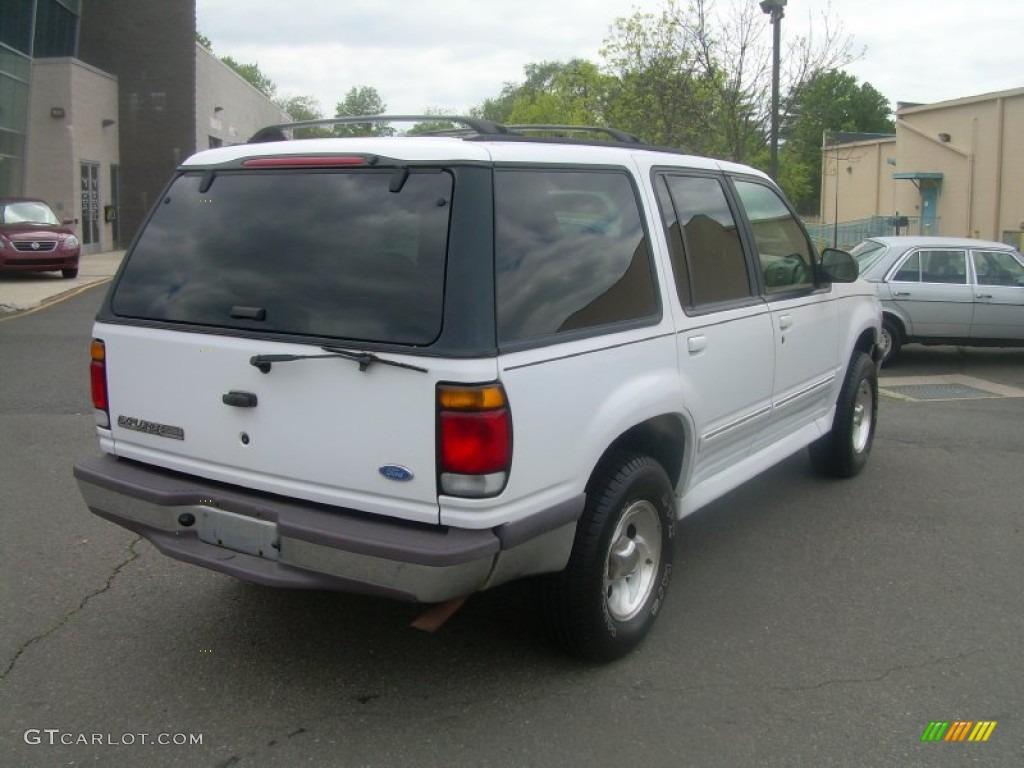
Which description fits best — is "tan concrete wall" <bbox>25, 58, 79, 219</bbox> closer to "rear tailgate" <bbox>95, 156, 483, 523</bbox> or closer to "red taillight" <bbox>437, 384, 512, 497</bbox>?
"rear tailgate" <bbox>95, 156, 483, 523</bbox>

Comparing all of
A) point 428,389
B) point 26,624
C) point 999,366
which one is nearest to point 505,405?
point 428,389

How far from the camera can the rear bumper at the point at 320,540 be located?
311 cm

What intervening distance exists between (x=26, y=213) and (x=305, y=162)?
Result: 62.9 feet

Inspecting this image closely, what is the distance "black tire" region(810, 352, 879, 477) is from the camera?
20.5 feet

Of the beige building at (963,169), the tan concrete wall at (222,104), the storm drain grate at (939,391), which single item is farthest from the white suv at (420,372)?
the tan concrete wall at (222,104)

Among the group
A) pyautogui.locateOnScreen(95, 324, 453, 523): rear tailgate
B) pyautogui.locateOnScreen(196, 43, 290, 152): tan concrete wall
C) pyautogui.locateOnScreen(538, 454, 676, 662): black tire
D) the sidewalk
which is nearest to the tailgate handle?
pyautogui.locateOnScreen(95, 324, 453, 523): rear tailgate

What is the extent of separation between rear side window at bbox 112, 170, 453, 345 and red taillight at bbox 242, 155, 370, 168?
0.03m

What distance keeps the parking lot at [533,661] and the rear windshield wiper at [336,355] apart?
1.22 metres

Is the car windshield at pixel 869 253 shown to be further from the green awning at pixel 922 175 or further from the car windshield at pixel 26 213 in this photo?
the green awning at pixel 922 175

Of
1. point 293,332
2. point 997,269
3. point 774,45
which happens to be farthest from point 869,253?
point 293,332

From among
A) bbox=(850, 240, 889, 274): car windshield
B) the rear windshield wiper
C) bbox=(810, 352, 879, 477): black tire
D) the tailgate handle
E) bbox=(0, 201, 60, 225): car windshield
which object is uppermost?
bbox=(0, 201, 60, 225): car windshield

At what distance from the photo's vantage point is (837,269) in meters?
5.70

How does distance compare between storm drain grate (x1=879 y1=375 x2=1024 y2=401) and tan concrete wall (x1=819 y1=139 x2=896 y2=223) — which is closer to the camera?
storm drain grate (x1=879 y1=375 x2=1024 y2=401)

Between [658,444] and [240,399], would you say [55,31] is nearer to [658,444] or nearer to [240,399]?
[240,399]
